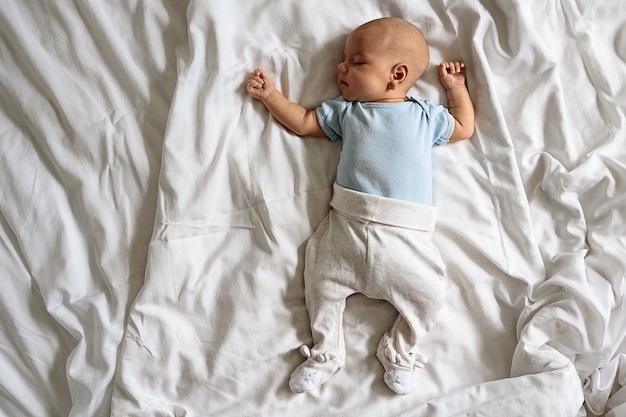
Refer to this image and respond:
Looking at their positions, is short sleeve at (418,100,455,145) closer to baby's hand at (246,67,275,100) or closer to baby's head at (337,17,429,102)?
baby's head at (337,17,429,102)

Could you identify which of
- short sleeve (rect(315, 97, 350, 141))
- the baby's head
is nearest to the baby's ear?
the baby's head

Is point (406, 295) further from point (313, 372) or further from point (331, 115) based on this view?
point (331, 115)

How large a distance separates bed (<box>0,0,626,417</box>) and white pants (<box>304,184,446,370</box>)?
42 millimetres

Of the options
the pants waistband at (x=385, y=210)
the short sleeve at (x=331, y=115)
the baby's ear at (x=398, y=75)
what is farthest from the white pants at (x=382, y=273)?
the baby's ear at (x=398, y=75)

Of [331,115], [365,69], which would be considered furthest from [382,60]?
[331,115]

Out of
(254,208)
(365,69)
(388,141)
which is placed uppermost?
(365,69)

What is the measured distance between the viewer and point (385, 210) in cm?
120

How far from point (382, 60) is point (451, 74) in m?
0.16

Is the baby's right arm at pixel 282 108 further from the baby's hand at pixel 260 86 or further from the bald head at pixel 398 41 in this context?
the bald head at pixel 398 41

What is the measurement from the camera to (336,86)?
4.33 ft

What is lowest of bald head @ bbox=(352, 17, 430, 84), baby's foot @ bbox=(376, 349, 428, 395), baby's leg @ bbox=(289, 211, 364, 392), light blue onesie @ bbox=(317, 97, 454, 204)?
baby's foot @ bbox=(376, 349, 428, 395)

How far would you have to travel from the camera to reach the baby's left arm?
50.4 inches

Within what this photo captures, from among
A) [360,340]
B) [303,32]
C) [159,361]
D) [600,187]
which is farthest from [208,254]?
[600,187]

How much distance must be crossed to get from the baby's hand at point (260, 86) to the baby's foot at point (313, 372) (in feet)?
1.74
